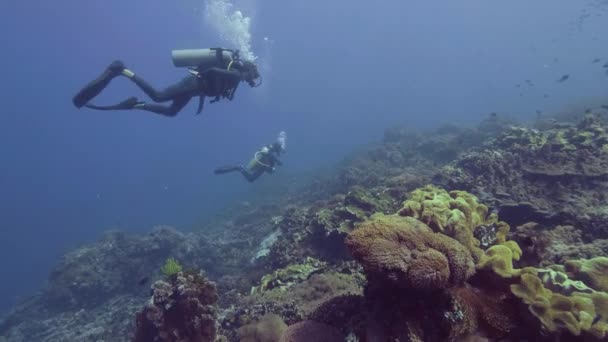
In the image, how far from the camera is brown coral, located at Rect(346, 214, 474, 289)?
3.58 m

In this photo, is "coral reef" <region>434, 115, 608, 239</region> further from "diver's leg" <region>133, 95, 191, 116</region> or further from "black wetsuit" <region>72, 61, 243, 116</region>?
"diver's leg" <region>133, 95, 191, 116</region>

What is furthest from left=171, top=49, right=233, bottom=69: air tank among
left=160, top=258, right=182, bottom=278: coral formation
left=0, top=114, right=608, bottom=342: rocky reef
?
left=160, top=258, right=182, bottom=278: coral formation

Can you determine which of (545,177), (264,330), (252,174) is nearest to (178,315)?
(264,330)

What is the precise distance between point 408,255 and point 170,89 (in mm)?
9302

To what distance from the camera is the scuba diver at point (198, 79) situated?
10047mm

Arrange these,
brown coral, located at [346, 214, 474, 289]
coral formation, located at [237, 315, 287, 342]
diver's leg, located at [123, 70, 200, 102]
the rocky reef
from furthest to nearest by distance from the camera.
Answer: diver's leg, located at [123, 70, 200, 102] < coral formation, located at [237, 315, 287, 342] < the rocky reef < brown coral, located at [346, 214, 474, 289]

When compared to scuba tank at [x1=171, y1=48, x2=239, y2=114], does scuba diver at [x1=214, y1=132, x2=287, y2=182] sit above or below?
below

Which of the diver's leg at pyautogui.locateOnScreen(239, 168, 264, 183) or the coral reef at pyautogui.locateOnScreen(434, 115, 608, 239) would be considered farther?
the diver's leg at pyautogui.locateOnScreen(239, 168, 264, 183)

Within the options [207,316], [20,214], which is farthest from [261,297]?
[20,214]

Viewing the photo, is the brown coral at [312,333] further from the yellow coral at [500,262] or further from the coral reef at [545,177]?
the coral reef at [545,177]

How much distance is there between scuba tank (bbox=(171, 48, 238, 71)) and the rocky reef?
5.33 m

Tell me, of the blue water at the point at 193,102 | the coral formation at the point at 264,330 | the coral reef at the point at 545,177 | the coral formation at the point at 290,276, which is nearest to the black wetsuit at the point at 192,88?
the coral formation at the point at 290,276

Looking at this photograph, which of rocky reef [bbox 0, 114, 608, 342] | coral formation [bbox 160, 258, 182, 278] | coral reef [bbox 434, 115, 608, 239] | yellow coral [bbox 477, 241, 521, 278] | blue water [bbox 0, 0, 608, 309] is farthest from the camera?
blue water [bbox 0, 0, 608, 309]

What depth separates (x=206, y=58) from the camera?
10750mm
